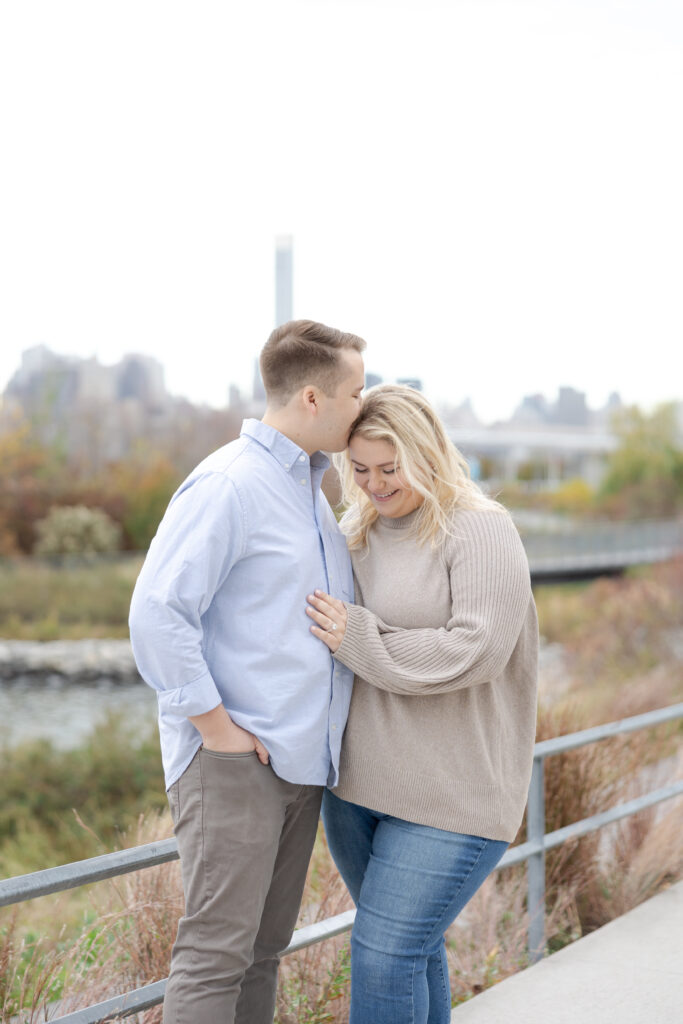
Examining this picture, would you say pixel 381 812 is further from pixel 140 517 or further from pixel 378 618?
pixel 140 517

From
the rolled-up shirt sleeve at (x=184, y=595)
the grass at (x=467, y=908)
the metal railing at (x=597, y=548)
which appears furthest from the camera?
the metal railing at (x=597, y=548)

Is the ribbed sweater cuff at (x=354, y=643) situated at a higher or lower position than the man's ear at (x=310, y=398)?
lower

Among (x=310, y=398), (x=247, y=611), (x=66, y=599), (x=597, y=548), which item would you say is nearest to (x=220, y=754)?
(x=247, y=611)

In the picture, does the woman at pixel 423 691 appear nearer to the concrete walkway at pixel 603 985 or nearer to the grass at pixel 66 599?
the concrete walkway at pixel 603 985

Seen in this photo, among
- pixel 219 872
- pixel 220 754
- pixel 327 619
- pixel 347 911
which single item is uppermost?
pixel 327 619

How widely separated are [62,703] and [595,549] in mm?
19634

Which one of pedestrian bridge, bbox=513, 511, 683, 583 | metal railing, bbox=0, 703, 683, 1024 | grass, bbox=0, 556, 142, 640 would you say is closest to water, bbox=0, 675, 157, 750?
grass, bbox=0, 556, 142, 640

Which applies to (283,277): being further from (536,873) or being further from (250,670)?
(250,670)

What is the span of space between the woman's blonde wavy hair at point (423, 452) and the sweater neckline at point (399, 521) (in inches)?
1.4

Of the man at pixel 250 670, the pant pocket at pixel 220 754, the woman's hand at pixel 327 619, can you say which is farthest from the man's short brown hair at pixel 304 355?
the pant pocket at pixel 220 754

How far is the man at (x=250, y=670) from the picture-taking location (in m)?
2.05

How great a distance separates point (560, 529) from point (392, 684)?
39.0 metres

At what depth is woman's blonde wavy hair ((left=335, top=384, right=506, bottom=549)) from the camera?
92.0 inches

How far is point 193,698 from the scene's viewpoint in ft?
6.64
